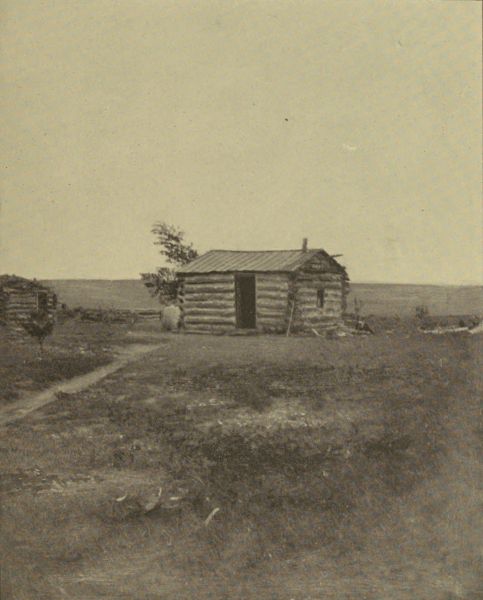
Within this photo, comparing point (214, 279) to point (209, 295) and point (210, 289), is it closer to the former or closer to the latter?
point (210, 289)

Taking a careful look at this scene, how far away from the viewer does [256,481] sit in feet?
11.8

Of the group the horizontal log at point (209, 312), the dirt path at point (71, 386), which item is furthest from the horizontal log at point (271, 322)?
the dirt path at point (71, 386)

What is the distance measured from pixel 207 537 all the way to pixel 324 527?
754 millimetres

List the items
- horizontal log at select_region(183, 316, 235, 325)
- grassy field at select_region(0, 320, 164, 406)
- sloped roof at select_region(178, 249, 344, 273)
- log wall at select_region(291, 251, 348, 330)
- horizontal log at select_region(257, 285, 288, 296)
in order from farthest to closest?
horizontal log at select_region(257, 285, 288, 296) → horizontal log at select_region(183, 316, 235, 325) → log wall at select_region(291, 251, 348, 330) → sloped roof at select_region(178, 249, 344, 273) → grassy field at select_region(0, 320, 164, 406)

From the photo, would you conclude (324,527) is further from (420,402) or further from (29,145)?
(29,145)

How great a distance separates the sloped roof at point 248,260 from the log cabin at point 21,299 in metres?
1.26

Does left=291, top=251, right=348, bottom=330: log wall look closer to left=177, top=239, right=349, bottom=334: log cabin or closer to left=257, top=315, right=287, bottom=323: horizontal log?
left=177, top=239, right=349, bottom=334: log cabin

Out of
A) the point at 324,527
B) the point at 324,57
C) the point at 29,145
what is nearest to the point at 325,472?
the point at 324,527

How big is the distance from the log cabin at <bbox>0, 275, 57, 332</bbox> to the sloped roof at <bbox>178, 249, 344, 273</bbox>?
4.15 ft

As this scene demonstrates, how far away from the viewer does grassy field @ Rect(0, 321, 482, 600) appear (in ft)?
10.7

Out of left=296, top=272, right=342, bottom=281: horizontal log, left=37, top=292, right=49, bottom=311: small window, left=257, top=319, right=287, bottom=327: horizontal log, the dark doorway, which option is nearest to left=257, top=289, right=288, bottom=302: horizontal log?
the dark doorway

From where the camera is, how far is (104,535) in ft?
11.0

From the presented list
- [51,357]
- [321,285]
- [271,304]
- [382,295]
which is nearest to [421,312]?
[382,295]

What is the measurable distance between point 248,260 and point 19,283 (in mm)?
2141
